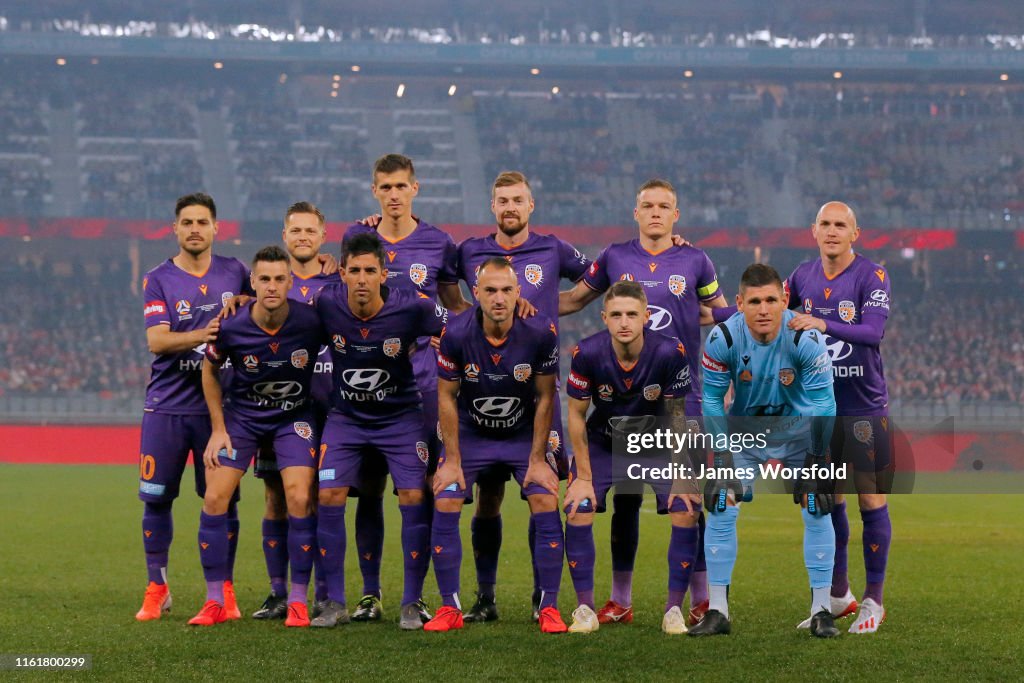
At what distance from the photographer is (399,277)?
285 inches

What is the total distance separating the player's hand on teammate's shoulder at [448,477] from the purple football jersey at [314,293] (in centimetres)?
110

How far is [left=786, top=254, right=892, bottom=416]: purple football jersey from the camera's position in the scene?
697 centimetres

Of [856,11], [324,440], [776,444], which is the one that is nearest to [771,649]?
[776,444]

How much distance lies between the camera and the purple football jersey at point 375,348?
22.0 feet

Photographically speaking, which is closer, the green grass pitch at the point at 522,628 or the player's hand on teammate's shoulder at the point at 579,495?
the green grass pitch at the point at 522,628

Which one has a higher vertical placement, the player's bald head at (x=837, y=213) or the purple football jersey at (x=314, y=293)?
the player's bald head at (x=837, y=213)

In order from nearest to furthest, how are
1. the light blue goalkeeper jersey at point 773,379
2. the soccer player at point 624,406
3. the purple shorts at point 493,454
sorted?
the light blue goalkeeper jersey at point 773,379, the soccer player at point 624,406, the purple shorts at point 493,454

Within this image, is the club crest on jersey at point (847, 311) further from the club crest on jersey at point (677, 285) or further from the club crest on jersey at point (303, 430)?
the club crest on jersey at point (303, 430)

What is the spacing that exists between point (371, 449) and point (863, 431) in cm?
277

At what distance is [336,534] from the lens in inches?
263

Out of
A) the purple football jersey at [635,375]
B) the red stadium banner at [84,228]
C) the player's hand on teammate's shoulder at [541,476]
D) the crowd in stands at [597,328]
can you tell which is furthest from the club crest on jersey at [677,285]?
the red stadium banner at [84,228]

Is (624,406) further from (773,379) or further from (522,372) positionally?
(773,379)

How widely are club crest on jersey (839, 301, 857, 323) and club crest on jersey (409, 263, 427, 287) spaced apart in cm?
242

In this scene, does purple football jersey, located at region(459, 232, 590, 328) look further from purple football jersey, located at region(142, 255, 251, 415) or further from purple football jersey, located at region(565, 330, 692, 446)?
purple football jersey, located at region(142, 255, 251, 415)
